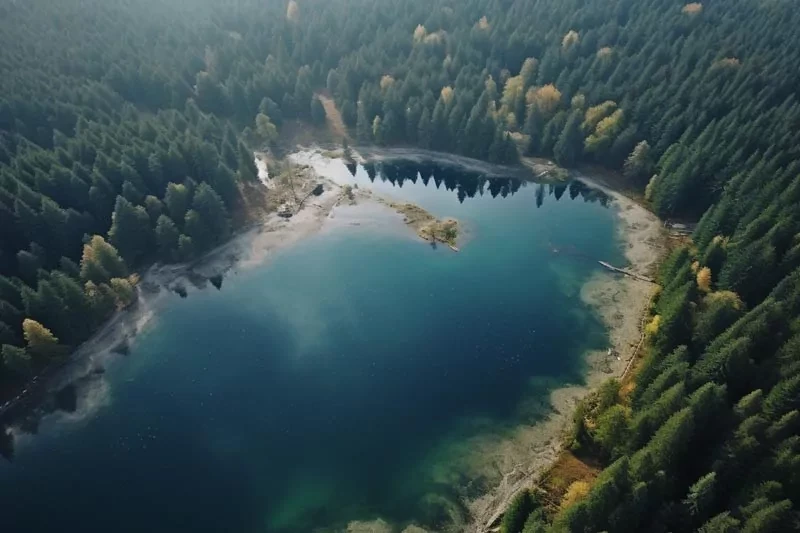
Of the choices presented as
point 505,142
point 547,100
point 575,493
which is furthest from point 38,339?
point 547,100

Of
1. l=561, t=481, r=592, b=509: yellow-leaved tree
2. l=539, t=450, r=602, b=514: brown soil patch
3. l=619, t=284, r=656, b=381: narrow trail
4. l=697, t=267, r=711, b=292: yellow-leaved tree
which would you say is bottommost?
l=619, t=284, r=656, b=381: narrow trail

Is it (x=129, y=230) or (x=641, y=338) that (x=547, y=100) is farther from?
(x=129, y=230)

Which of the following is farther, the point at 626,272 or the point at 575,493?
the point at 626,272

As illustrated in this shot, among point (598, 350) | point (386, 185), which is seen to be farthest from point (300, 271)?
point (598, 350)

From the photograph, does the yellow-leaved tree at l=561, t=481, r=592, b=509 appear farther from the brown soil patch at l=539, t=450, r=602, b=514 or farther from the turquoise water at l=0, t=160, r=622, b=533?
the turquoise water at l=0, t=160, r=622, b=533

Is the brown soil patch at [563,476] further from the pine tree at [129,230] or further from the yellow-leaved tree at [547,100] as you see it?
the yellow-leaved tree at [547,100]

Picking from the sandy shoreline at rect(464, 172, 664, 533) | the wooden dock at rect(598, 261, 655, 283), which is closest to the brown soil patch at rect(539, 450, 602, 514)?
the sandy shoreline at rect(464, 172, 664, 533)
